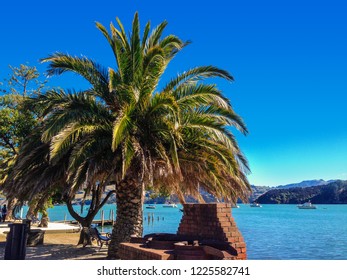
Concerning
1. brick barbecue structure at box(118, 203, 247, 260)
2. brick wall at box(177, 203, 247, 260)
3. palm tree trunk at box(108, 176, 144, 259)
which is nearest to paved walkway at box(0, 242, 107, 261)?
palm tree trunk at box(108, 176, 144, 259)

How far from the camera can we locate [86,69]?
40.0ft

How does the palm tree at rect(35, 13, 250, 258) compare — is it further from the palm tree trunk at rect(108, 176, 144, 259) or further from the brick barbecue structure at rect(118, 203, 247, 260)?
the brick barbecue structure at rect(118, 203, 247, 260)

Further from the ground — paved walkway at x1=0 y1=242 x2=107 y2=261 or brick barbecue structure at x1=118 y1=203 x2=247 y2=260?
brick barbecue structure at x1=118 y1=203 x2=247 y2=260

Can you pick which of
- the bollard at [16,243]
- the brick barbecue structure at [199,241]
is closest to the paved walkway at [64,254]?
the brick barbecue structure at [199,241]

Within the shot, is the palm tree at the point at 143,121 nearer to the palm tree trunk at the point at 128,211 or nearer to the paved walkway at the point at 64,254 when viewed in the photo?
the palm tree trunk at the point at 128,211

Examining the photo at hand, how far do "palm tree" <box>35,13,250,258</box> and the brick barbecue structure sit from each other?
2.48m

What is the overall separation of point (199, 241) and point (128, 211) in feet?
17.6

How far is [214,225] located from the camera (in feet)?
27.1

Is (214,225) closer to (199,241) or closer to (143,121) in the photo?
(199,241)

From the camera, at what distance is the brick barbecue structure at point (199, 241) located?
7277 millimetres

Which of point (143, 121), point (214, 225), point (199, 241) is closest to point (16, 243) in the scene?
point (199, 241)

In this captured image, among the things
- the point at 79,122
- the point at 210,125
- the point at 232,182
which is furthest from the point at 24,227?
the point at 232,182

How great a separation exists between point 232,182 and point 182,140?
9.79 feet

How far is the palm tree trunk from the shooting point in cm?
1264
